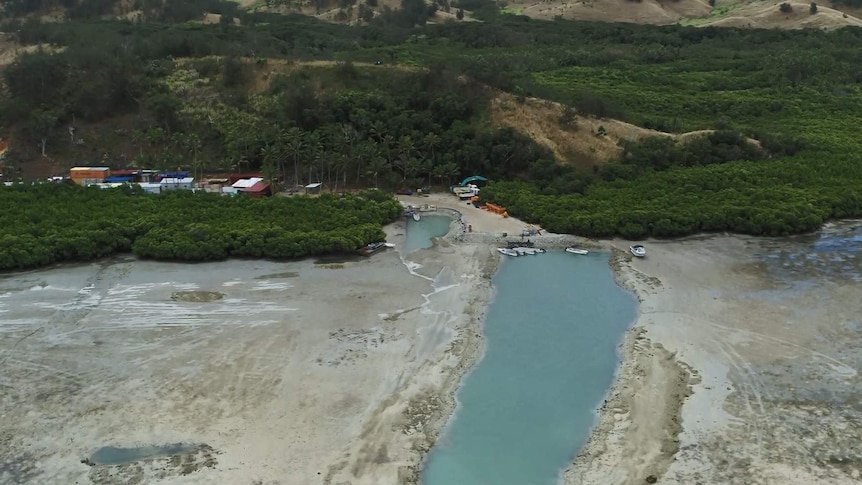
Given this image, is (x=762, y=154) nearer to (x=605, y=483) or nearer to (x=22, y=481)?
(x=605, y=483)

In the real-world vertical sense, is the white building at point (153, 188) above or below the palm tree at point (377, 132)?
below

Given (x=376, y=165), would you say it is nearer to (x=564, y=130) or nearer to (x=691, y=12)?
(x=564, y=130)

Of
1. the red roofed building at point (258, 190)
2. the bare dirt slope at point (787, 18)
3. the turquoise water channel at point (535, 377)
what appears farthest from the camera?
the bare dirt slope at point (787, 18)

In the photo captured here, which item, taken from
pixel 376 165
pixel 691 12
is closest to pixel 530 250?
pixel 376 165

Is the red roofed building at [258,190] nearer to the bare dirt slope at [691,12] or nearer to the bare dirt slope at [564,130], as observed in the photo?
the bare dirt slope at [564,130]

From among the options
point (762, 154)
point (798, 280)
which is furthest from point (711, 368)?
point (762, 154)

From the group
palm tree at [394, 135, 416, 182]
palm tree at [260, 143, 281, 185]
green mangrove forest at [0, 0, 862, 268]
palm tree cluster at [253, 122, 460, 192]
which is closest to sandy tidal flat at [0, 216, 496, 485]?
green mangrove forest at [0, 0, 862, 268]

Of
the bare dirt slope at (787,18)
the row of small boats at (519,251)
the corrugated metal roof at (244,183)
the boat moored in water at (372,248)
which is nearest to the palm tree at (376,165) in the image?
the corrugated metal roof at (244,183)
